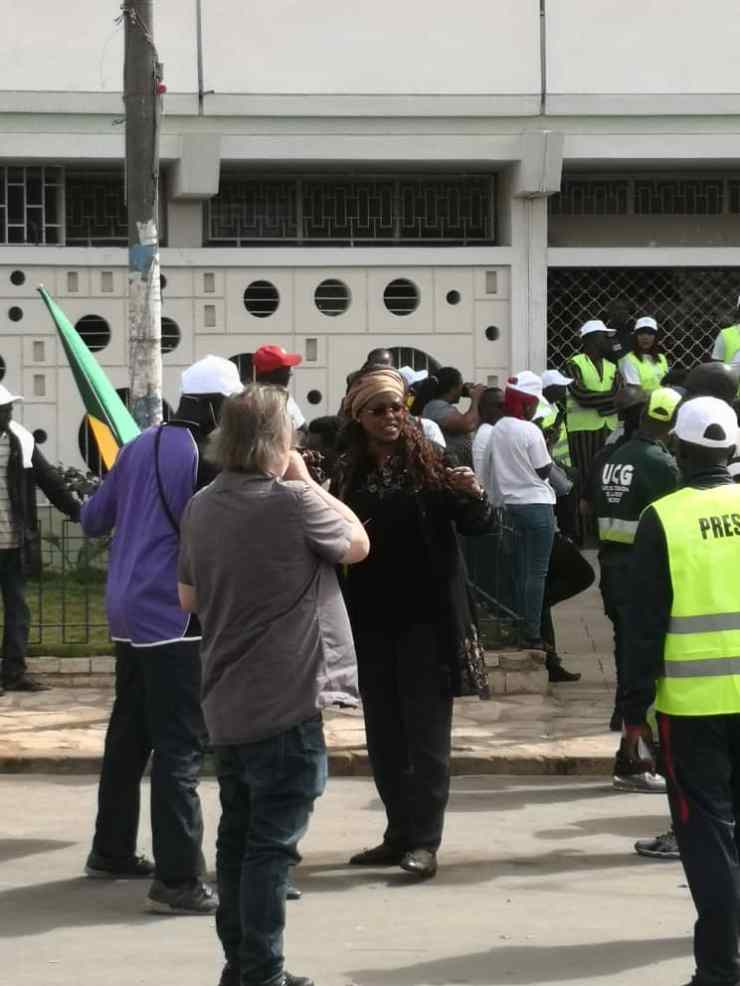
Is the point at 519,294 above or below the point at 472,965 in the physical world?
above

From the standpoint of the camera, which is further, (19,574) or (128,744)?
(19,574)

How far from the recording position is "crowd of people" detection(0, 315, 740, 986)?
605 centimetres

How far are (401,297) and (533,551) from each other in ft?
22.1

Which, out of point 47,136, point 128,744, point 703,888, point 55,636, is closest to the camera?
point 703,888

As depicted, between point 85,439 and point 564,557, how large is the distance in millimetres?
6981

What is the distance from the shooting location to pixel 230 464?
20.0 ft

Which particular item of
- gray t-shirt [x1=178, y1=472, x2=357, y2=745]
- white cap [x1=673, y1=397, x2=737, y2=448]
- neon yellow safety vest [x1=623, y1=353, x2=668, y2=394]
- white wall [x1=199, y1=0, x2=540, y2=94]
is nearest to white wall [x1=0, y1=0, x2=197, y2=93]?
white wall [x1=199, y1=0, x2=540, y2=94]

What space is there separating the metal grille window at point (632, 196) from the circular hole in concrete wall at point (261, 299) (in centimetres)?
270

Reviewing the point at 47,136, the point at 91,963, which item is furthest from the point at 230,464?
the point at 47,136

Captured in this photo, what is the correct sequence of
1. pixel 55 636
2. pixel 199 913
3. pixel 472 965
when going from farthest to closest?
pixel 55 636
pixel 199 913
pixel 472 965

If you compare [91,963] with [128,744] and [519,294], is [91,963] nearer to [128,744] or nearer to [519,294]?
[128,744]

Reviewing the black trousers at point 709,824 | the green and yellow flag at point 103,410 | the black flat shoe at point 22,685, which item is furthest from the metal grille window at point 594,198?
the black trousers at point 709,824

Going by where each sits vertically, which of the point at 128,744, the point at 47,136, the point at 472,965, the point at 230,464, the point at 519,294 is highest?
the point at 47,136

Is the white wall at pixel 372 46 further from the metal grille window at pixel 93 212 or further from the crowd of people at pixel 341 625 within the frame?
the crowd of people at pixel 341 625
